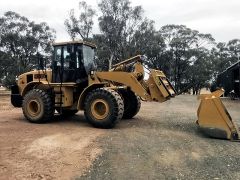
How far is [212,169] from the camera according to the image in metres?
8.51

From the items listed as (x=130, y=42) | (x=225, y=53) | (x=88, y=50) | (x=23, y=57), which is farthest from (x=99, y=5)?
(x=88, y=50)

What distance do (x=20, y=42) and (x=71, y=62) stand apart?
120 ft

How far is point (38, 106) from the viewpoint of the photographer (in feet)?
45.2

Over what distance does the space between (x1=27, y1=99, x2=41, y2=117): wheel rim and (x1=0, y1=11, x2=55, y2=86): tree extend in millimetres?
33192

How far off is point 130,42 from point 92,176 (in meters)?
44.3

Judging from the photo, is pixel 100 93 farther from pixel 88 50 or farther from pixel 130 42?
pixel 130 42

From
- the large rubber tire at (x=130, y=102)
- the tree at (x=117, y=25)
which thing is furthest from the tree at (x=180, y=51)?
the large rubber tire at (x=130, y=102)

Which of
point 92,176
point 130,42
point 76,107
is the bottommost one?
point 92,176

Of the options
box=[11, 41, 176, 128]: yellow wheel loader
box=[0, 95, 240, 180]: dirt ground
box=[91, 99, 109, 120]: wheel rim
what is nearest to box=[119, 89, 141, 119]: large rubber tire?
box=[11, 41, 176, 128]: yellow wheel loader

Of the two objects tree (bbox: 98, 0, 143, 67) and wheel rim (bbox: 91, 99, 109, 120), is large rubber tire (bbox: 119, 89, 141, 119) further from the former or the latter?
tree (bbox: 98, 0, 143, 67)

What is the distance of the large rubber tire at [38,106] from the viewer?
13.6m

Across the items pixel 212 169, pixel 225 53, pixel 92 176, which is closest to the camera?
pixel 92 176

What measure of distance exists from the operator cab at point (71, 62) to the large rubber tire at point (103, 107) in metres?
1.12

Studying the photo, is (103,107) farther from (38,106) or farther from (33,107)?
(33,107)
